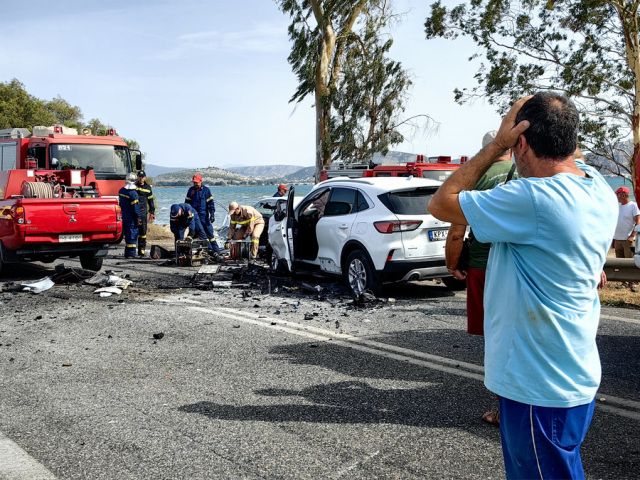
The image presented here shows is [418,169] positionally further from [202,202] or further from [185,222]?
[185,222]

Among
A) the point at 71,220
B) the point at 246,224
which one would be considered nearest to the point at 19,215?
the point at 71,220

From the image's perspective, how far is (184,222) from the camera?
14484 millimetres

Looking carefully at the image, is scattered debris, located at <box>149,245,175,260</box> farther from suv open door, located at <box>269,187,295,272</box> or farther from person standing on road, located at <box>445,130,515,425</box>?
person standing on road, located at <box>445,130,515,425</box>

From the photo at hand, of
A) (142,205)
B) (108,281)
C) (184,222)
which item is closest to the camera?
(108,281)

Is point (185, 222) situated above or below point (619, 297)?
above

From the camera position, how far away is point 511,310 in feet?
6.82

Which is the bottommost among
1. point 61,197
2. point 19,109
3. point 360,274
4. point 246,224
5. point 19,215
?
point 360,274

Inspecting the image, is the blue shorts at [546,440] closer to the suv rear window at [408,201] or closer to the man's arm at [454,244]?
the man's arm at [454,244]

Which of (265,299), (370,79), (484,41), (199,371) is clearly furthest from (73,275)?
(370,79)

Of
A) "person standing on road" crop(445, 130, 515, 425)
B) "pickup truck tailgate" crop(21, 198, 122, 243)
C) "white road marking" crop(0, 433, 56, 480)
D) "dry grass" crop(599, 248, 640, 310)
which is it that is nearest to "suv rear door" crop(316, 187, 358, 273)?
"dry grass" crop(599, 248, 640, 310)

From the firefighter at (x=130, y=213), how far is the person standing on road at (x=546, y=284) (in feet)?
45.3

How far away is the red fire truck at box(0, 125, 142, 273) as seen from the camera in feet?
35.6

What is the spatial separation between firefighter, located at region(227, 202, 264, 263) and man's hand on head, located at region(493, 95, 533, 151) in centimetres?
1195

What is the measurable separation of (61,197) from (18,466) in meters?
9.24
